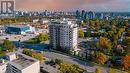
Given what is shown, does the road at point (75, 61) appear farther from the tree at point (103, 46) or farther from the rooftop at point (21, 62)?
the rooftop at point (21, 62)

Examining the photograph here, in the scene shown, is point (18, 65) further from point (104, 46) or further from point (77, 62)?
point (104, 46)

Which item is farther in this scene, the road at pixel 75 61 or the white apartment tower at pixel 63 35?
the white apartment tower at pixel 63 35

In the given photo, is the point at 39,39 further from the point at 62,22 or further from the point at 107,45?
the point at 107,45

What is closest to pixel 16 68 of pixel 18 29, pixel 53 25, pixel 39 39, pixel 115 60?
pixel 115 60

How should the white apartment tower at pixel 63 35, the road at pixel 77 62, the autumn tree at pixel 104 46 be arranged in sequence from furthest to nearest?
1. the white apartment tower at pixel 63 35
2. the autumn tree at pixel 104 46
3. the road at pixel 77 62

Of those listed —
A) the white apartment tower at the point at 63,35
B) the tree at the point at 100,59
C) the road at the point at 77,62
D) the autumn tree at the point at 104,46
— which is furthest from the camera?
the white apartment tower at the point at 63,35

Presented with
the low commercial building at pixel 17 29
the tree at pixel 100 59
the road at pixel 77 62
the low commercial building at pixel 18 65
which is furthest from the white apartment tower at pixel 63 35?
the low commercial building at pixel 17 29
